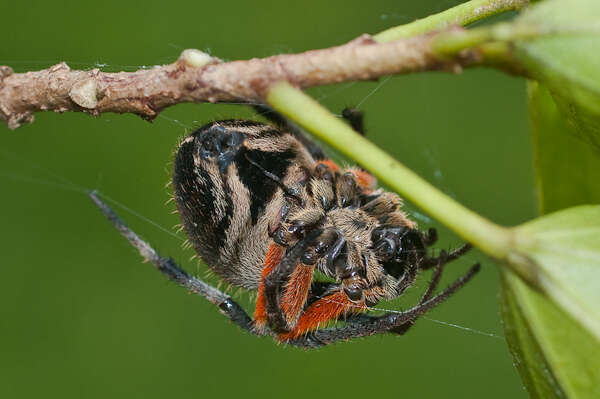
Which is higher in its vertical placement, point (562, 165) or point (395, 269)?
point (562, 165)

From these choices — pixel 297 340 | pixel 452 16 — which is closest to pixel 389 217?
pixel 297 340

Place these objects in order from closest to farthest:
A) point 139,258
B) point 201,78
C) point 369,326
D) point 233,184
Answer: point 201,78 → point 233,184 → point 369,326 → point 139,258

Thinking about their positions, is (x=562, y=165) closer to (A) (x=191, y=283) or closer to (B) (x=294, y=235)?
(B) (x=294, y=235)

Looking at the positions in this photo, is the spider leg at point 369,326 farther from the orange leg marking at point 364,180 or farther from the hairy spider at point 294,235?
the orange leg marking at point 364,180

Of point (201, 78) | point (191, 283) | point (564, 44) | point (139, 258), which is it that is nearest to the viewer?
point (564, 44)

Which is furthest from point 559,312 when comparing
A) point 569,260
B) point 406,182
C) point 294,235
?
point 294,235

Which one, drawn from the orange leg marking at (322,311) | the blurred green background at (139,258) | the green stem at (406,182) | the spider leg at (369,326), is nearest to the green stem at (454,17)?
the green stem at (406,182)

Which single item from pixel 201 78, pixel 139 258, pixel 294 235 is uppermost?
pixel 201 78

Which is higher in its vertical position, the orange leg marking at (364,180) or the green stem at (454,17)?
the green stem at (454,17)
